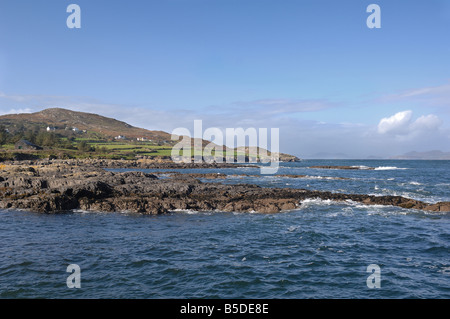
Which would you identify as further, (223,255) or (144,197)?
(144,197)

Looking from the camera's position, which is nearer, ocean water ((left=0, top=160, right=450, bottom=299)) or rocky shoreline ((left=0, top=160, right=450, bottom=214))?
ocean water ((left=0, top=160, right=450, bottom=299))

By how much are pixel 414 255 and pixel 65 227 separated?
2617 cm

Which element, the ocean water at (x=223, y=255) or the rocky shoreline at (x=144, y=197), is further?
the rocky shoreline at (x=144, y=197)

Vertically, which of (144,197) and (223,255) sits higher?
(144,197)

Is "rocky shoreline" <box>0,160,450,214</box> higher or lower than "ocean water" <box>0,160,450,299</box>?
higher

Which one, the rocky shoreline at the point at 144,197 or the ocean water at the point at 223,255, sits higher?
the rocky shoreline at the point at 144,197

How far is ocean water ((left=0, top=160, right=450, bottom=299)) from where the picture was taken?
14.0 m

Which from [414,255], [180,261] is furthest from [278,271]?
[414,255]

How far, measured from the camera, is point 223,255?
61.4 feet

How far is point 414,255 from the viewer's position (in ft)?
62.6

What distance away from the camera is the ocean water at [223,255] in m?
14.0

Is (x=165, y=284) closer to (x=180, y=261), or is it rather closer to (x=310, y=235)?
(x=180, y=261)
